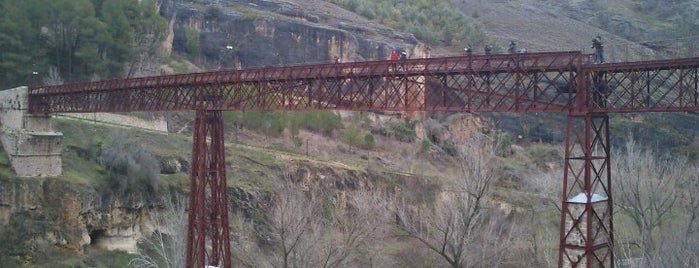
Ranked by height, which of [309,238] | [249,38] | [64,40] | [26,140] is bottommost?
[309,238]

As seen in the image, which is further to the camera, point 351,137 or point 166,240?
point 351,137

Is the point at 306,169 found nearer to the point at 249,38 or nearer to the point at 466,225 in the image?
the point at 466,225

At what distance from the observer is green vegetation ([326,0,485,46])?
94625 millimetres

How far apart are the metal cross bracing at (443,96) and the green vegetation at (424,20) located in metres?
68.9

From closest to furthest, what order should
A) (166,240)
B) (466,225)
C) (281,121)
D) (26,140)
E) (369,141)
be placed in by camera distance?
(466,225) < (26,140) < (166,240) < (281,121) < (369,141)

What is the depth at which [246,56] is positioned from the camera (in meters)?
68.8

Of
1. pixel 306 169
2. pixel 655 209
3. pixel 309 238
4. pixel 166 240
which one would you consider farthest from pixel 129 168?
pixel 655 209

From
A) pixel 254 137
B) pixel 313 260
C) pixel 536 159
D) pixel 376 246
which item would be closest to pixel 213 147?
pixel 313 260

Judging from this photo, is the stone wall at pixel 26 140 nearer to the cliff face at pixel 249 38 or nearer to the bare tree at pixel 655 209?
the bare tree at pixel 655 209

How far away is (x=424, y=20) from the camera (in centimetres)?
10444

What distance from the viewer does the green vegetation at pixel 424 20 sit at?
94.6m

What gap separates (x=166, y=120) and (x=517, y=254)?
998 inches

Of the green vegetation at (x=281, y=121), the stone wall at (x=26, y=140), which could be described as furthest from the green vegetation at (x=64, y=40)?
the stone wall at (x=26, y=140)

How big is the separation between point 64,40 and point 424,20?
66.8 meters
